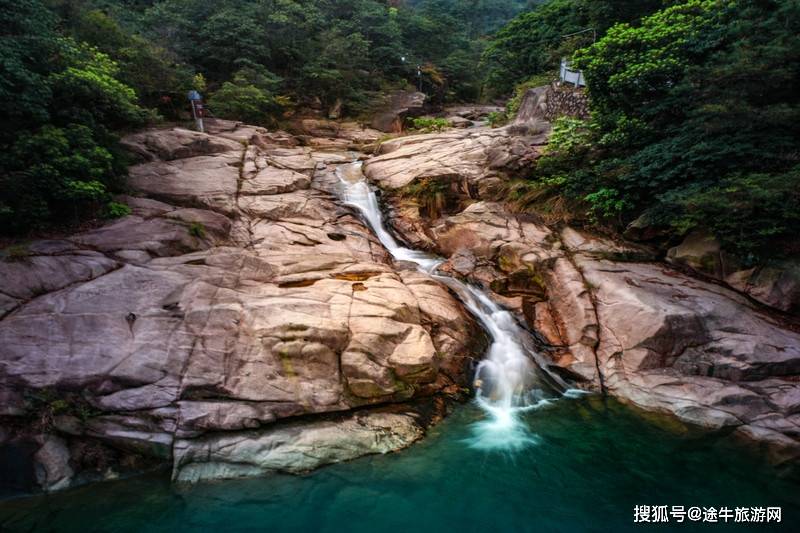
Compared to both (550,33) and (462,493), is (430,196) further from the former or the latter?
(550,33)

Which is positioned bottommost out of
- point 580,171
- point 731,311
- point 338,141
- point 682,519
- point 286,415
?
point 682,519

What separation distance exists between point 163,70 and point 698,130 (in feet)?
57.8

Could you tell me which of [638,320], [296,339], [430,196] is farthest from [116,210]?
[638,320]

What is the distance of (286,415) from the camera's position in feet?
19.1

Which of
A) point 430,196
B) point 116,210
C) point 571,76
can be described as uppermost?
point 571,76

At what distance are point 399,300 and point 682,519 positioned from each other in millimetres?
5430

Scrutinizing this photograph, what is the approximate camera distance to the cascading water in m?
6.47

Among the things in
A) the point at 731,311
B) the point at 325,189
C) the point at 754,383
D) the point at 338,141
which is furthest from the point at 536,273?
the point at 338,141

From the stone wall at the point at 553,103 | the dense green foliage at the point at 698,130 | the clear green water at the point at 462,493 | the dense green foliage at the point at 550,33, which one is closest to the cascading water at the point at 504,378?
the clear green water at the point at 462,493

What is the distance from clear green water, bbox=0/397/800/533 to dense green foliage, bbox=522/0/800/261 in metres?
4.21

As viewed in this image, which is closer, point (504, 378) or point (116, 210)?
point (504, 378)

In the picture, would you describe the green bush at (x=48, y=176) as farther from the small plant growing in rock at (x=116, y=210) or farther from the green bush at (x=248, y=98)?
the green bush at (x=248, y=98)

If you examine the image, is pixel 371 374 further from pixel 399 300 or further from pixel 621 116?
pixel 621 116

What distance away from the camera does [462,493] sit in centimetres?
546
